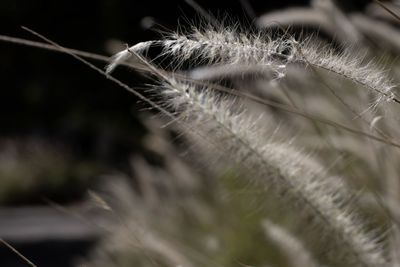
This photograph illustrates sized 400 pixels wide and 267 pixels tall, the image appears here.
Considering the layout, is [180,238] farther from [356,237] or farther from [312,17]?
[356,237]

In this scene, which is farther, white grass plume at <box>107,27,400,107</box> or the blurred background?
the blurred background

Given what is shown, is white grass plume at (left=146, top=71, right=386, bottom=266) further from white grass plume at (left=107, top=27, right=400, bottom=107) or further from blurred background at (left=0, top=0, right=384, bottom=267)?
blurred background at (left=0, top=0, right=384, bottom=267)

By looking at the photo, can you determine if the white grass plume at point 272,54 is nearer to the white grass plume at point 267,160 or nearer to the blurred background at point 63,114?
the white grass plume at point 267,160

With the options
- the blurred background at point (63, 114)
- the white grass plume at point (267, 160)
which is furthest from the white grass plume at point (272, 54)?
the blurred background at point (63, 114)

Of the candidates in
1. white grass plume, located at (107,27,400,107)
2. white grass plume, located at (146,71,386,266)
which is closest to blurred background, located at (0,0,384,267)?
white grass plume, located at (146,71,386,266)

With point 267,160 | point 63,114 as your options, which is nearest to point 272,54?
point 267,160

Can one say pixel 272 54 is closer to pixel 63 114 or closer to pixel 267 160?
pixel 267 160

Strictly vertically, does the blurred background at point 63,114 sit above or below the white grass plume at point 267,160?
above

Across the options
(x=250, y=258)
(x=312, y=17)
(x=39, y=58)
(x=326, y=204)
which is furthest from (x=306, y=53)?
(x=39, y=58)
